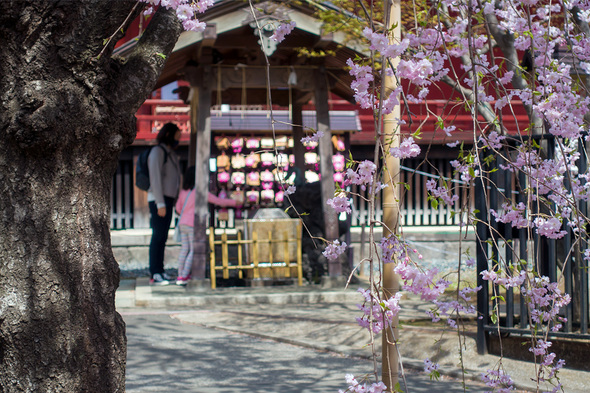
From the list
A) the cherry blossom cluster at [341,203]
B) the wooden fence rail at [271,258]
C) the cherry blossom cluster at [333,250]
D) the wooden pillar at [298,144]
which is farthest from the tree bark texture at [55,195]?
the wooden pillar at [298,144]

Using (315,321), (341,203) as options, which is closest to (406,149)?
(341,203)

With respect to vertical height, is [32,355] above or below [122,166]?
below

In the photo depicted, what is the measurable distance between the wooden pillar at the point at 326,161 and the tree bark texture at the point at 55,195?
6770 millimetres

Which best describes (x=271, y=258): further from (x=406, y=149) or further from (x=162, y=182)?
(x=406, y=149)

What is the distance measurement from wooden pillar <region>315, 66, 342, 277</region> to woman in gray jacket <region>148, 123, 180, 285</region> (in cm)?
198

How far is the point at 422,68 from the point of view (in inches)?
106

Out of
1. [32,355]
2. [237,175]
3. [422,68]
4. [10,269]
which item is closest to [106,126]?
[10,269]

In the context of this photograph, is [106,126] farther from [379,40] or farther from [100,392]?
[379,40]

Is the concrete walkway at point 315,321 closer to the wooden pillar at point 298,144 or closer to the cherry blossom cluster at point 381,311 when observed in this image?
the cherry blossom cluster at point 381,311

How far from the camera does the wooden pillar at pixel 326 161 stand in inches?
403

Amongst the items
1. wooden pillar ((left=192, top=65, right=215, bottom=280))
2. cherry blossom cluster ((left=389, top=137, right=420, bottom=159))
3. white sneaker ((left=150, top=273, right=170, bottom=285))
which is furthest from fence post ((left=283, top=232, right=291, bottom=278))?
cherry blossom cluster ((left=389, top=137, right=420, bottom=159))

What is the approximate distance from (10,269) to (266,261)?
24.1 ft

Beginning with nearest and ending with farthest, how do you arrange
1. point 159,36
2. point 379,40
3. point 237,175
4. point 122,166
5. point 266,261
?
1. point 379,40
2. point 159,36
3. point 266,261
4. point 237,175
5. point 122,166

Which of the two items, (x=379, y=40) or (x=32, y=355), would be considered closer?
(x=379, y=40)
